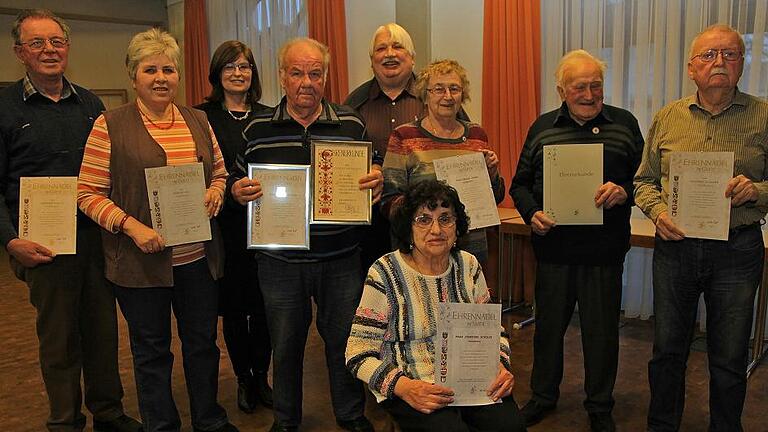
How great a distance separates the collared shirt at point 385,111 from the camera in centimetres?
304

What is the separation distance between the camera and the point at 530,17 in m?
4.73

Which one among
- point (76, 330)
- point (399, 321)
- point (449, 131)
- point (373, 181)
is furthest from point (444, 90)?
point (76, 330)

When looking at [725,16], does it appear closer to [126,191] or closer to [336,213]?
[336,213]

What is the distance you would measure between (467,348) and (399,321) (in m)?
0.26

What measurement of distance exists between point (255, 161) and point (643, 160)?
1.60m

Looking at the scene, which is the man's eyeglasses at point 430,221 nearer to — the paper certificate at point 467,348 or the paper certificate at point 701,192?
the paper certificate at point 467,348

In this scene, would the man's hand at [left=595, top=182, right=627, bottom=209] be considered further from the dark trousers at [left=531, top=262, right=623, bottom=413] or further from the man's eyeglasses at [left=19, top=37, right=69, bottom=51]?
the man's eyeglasses at [left=19, top=37, right=69, bottom=51]

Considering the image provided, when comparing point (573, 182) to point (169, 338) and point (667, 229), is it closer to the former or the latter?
point (667, 229)

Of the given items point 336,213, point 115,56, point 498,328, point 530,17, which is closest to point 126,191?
point 336,213

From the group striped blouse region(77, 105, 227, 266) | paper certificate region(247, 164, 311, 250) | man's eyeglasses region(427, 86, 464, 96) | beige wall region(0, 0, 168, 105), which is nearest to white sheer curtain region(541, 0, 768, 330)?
man's eyeglasses region(427, 86, 464, 96)

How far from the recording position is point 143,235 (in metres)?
2.34

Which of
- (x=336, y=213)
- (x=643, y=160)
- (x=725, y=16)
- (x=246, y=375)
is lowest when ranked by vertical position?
(x=246, y=375)

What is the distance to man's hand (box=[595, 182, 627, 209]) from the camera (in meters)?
2.62

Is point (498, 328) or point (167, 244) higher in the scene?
point (167, 244)
